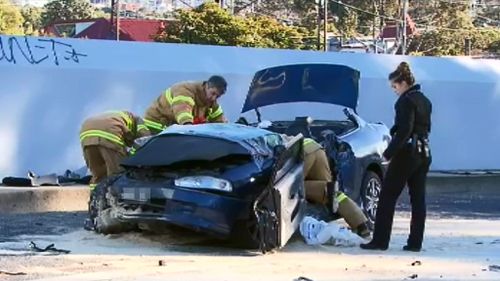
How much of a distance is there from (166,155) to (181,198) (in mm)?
543

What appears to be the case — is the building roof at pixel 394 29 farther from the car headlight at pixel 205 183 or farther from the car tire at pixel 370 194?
the car headlight at pixel 205 183

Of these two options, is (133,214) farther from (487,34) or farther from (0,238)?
(487,34)

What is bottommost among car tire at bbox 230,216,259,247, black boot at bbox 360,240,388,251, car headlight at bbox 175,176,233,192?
black boot at bbox 360,240,388,251

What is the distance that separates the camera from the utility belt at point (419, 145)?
8.61m

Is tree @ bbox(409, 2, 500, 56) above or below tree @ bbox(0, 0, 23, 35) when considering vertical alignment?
below

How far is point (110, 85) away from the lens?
48.4ft

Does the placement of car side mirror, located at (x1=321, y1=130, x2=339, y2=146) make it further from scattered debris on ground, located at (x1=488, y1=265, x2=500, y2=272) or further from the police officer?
scattered debris on ground, located at (x1=488, y1=265, x2=500, y2=272)

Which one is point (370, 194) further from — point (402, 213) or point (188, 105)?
point (188, 105)

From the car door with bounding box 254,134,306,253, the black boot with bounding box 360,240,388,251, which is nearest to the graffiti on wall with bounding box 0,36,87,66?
the car door with bounding box 254,134,306,253

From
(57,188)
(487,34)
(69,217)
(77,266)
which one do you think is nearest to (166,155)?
(77,266)

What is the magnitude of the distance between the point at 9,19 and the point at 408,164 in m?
56.8

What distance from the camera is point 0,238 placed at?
8.95 meters

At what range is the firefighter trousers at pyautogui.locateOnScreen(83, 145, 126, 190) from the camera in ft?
33.0

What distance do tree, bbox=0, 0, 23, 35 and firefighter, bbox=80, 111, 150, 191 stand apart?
160 ft
